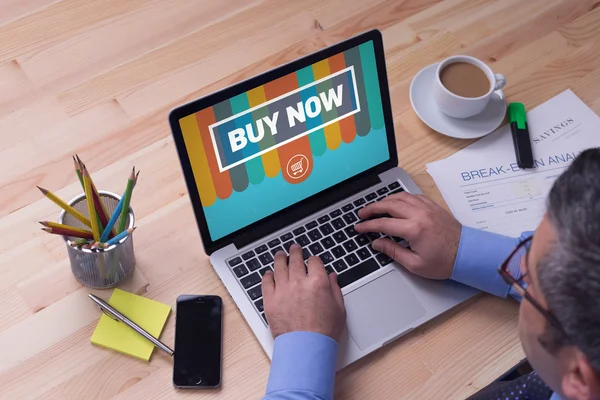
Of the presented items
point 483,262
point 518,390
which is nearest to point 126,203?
point 483,262

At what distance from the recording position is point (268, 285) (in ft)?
3.35

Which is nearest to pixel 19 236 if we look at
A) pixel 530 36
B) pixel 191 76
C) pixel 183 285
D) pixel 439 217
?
pixel 183 285

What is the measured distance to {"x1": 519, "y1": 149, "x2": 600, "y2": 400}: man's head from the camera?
644mm

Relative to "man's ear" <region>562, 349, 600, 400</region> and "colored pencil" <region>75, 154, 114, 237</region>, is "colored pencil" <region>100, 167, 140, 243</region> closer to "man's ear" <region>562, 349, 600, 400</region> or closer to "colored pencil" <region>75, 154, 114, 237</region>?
"colored pencil" <region>75, 154, 114, 237</region>

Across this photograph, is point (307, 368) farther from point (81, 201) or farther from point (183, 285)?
point (81, 201)

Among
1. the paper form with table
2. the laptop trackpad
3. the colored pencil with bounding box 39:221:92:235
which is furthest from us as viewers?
the paper form with table

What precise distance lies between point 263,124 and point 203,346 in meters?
0.33

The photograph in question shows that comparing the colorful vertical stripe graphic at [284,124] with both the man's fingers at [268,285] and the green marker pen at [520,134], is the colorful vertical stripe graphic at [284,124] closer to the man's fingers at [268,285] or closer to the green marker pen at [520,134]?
the man's fingers at [268,285]

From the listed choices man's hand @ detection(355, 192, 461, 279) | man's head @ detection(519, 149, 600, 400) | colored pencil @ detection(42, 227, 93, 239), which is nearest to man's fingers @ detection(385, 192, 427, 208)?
man's hand @ detection(355, 192, 461, 279)

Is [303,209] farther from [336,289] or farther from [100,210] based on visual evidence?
[100,210]

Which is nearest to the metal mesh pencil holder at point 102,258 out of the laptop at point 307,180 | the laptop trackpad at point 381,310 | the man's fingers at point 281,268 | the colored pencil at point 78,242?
the colored pencil at point 78,242

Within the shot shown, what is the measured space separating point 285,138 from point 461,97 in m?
0.34

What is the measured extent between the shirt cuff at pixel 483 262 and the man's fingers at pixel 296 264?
0.22 m

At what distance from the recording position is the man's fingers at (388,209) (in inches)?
42.4
